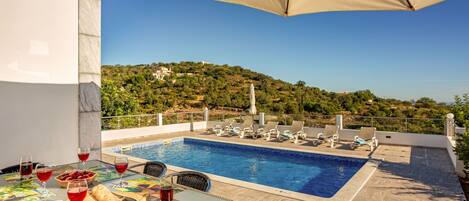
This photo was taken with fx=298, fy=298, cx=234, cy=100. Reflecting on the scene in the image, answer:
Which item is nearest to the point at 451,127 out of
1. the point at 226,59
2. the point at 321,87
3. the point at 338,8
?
the point at 338,8

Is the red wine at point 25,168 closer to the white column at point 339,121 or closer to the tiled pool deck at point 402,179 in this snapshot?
the tiled pool deck at point 402,179

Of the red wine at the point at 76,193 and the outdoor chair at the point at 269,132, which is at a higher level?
the red wine at the point at 76,193

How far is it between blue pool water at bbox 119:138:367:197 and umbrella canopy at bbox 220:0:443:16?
4649 mm

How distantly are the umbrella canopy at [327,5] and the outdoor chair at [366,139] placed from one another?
798cm

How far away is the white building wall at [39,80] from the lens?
3730 millimetres

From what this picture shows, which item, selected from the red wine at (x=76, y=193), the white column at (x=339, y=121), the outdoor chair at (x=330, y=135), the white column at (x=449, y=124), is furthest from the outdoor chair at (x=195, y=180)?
the white column at (x=339, y=121)

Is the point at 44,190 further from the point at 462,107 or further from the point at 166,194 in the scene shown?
the point at 462,107

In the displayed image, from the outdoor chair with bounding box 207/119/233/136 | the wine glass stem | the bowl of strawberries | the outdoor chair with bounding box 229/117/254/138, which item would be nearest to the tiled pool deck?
the outdoor chair with bounding box 229/117/254/138

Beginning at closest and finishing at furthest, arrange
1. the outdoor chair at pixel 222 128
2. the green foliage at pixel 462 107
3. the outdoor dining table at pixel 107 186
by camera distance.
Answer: the outdoor dining table at pixel 107 186 → the green foliage at pixel 462 107 → the outdoor chair at pixel 222 128

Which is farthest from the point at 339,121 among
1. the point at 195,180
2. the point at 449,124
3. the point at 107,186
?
the point at 107,186

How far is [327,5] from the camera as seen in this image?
8.38 feet

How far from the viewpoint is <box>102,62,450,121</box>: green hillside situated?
55.8ft

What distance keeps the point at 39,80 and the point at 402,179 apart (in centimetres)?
672

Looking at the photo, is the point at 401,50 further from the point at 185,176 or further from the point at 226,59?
the point at 185,176
